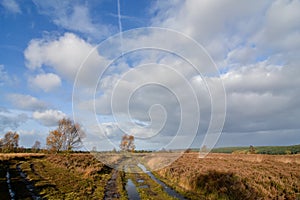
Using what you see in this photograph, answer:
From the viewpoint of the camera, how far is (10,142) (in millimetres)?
98125

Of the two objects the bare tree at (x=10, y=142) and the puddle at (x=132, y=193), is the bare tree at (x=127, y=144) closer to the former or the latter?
the bare tree at (x=10, y=142)

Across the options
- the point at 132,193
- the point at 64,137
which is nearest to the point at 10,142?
the point at 64,137

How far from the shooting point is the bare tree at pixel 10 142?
9462cm

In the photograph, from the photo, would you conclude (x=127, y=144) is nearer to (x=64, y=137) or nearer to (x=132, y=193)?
(x=64, y=137)

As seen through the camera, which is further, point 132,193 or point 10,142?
point 10,142

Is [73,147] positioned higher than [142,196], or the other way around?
[73,147]

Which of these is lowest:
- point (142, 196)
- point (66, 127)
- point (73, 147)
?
point (142, 196)

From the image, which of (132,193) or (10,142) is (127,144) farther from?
(132,193)

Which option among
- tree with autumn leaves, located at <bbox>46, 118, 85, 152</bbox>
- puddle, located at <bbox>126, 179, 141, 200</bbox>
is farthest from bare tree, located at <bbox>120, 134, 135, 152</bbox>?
puddle, located at <bbox>126, 179, 141, 200</bbox>

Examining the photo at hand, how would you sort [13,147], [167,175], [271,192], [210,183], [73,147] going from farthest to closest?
1. [13,147]
2. [73,147]
3. [167,175]
4. [210,183]
5. [271,192]

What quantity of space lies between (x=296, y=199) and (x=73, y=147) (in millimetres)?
63743

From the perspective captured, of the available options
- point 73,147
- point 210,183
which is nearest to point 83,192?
point 210,183

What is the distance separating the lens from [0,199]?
51.7 ft

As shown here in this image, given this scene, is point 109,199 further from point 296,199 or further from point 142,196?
point 296,199
